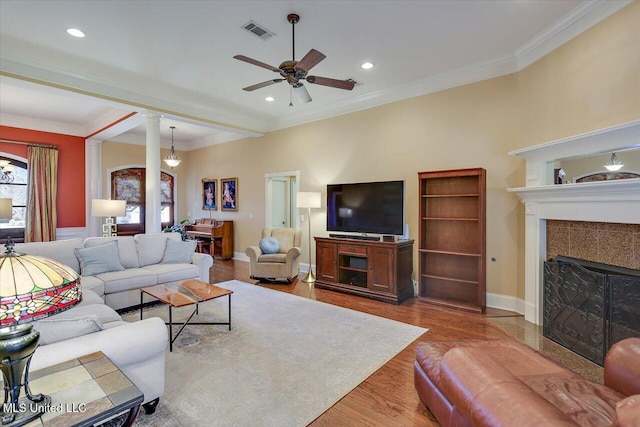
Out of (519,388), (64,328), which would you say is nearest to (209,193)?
(64,328)

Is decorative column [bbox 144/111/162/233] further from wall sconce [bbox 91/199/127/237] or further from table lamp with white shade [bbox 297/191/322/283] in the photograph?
table lamp with white shade [bbox 297/191/322/283]

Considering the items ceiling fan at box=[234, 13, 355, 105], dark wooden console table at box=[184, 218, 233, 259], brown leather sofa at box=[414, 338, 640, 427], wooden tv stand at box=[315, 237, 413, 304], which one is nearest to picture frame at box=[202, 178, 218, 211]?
dark wooden console table at box=[184, 218, 233, 259]

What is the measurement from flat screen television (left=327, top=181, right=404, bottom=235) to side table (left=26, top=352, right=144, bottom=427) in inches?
148

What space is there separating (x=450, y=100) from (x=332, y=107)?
6.88ft

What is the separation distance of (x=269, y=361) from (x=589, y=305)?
9.22 feet

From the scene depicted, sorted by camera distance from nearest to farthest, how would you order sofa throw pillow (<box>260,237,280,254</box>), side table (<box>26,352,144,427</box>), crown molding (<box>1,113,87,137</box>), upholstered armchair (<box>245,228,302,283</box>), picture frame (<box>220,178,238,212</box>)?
side table (<box>26,352,144,427</box>), upholstered armchair (<box>245,228,302,283</box>), sofa throw pillow (<box>260,237,280,254</box>), crown molding (<box>1,113,87,137</box>), picture frame (<box>220,178,238,212</box>)

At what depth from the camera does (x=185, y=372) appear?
2455 mm

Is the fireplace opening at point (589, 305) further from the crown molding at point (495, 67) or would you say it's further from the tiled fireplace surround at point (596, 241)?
the crown molding at point (495, 67)

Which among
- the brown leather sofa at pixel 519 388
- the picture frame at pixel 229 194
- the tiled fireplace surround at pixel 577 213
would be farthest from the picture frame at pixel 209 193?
the brown leather sofa at pixel 519 388

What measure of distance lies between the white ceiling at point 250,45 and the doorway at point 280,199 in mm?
1819

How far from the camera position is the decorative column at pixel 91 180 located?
727cm

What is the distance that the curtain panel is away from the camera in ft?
21.3

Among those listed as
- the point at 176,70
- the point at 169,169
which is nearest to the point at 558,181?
the point at 176,70

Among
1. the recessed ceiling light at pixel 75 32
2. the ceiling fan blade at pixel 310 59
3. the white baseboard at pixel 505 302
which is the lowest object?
the white baseboard at pixel 505 302
